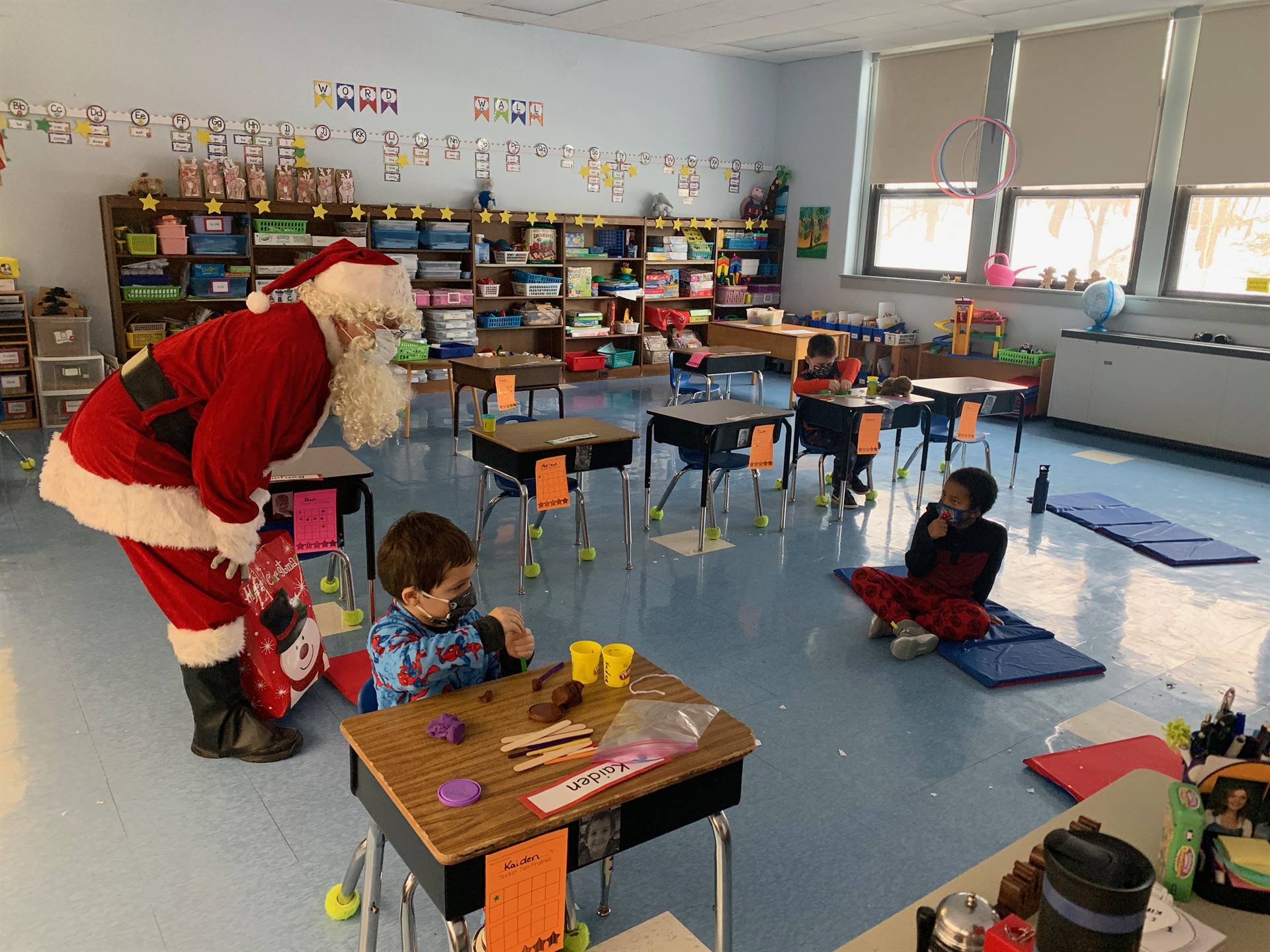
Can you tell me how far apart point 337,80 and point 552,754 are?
7.98m

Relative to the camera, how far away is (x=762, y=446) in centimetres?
490

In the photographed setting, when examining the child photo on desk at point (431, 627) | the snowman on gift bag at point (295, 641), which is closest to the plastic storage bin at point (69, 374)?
the snowman on gift bag at point (295, 641)

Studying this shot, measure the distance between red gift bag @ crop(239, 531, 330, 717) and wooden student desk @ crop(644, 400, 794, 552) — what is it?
216cm

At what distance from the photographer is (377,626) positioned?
1910mm

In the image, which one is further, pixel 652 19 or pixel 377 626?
pixel 652 19

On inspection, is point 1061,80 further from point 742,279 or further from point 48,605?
point 48,605

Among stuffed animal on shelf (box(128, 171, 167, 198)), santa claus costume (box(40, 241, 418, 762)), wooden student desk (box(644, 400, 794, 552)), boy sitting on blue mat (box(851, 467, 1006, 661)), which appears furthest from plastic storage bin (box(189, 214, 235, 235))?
boy sitting on blue mat (box(851, 467, 1006, 661))

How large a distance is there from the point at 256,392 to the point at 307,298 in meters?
0.32

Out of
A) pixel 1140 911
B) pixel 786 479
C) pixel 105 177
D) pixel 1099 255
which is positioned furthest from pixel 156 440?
pixel 1099 255

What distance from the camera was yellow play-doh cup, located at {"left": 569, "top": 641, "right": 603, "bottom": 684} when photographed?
1836mm

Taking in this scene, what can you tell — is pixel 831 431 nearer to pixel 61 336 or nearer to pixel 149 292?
pixel 149 292

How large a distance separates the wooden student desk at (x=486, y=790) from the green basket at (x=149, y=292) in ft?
22.1

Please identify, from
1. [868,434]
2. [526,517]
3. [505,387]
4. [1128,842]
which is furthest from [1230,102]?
[1128,842]

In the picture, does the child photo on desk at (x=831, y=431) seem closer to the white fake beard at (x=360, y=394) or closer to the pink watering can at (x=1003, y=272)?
the white fake beard at (x=360, y=394)
